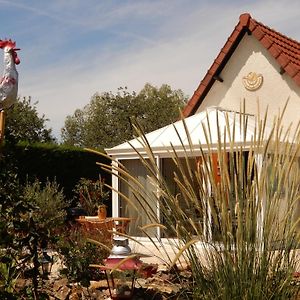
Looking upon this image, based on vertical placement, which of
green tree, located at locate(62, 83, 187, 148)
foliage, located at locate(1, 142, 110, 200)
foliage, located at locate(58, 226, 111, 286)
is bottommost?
foliage, located at locate(58, 226, 111, 286)

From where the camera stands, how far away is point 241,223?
353cm

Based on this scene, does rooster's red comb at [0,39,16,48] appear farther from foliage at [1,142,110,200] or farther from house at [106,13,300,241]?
foliage at [1,142,110,200]

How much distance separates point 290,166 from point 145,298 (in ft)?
9.40

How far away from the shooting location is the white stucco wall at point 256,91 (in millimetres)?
13398

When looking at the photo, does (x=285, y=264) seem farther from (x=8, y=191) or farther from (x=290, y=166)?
(x=8, y=191)

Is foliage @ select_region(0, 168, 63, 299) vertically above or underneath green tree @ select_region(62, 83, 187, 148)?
underneath

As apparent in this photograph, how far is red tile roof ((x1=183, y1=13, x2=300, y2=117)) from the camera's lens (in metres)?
13.4

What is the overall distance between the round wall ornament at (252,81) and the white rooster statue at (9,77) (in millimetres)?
9440

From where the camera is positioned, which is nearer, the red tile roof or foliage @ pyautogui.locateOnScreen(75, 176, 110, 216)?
foliage @ pyautogui.locateOnScreen(75, 176, 110, 216)

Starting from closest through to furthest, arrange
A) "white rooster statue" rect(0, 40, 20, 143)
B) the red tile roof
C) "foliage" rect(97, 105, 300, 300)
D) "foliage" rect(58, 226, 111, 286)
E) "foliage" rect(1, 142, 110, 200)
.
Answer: "foliage" rect(97, 105, 300, 300), "white rooster statue" rect(0, 40, 20, 143), "foliage" rect(58, 226, 111, 286), the red tile roof, "foliage" rect(1, 142, 110, 200)

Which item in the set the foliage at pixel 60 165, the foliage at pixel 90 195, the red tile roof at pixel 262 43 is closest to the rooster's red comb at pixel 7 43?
the foliage at pixel 90 195

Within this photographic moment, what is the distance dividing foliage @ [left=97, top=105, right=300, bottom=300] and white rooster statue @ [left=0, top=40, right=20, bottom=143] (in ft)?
4.91

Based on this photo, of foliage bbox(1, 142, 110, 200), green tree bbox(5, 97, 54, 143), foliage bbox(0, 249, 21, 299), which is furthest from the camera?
green tree bbox(5, 97, 54, 143)

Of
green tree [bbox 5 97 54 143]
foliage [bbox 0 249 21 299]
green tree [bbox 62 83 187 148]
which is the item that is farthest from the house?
green tree [bbox 62 83 187 148]
